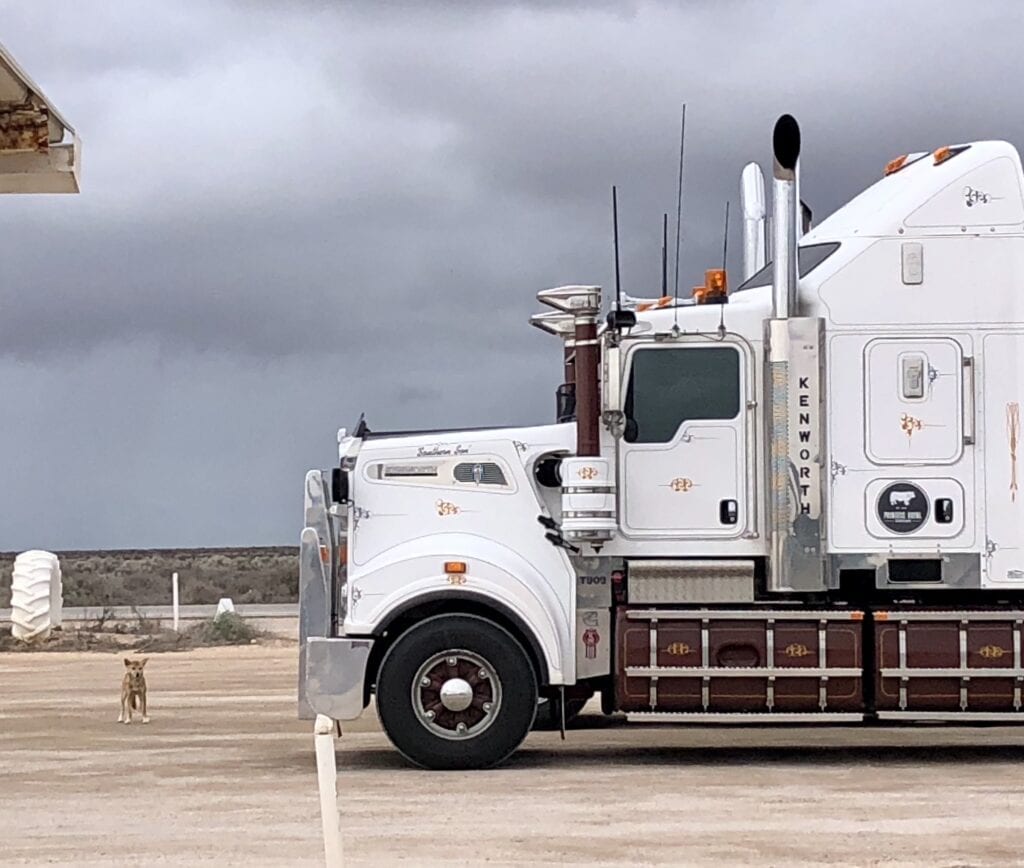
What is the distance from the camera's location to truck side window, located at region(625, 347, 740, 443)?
13.8m

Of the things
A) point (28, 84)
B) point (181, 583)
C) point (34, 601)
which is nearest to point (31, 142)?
point (28, 84)

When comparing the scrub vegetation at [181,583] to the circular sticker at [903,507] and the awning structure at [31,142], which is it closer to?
the awning structure at [31,142]

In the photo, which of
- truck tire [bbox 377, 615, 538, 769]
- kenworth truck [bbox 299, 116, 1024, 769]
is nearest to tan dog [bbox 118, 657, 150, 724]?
kenworth truck [bbox 299, 116, 1024, 769]

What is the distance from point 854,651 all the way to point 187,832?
4.99m

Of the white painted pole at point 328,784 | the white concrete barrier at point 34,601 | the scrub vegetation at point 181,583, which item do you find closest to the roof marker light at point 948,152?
the white painted pole at point 328,784

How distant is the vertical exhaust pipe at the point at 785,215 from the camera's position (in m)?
13.4

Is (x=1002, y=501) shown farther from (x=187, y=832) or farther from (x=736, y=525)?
(x=187, y=832)

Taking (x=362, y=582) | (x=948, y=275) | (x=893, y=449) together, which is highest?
(x=948, y=275)

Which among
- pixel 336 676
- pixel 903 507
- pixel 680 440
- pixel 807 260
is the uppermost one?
pixel 807 260

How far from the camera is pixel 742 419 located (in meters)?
13.7

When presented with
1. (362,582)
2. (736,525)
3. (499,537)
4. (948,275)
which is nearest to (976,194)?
(948,275)

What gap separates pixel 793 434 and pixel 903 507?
946mm

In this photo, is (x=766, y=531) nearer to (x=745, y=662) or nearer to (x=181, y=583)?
(x=745, y=662)

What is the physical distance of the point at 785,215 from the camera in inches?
532
